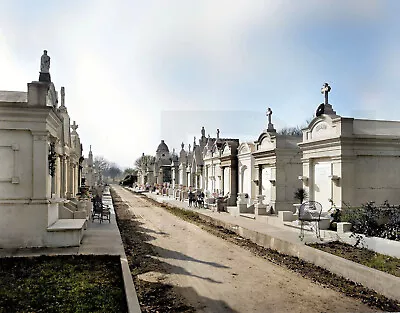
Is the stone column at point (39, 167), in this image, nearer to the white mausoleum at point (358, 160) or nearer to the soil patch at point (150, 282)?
the soil patch at point (150, 282)

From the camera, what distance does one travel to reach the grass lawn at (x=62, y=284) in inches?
214

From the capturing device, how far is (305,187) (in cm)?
1479

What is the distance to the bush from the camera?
10.4m

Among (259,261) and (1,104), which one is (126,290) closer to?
(259,261)

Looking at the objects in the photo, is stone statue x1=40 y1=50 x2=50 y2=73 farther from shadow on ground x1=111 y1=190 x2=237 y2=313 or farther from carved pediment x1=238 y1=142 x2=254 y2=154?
carved pediment x1=238 y1=142 x2=254 y2=154

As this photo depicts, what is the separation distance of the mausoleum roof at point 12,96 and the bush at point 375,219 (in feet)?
30.8

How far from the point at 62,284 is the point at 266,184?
13.6 metres

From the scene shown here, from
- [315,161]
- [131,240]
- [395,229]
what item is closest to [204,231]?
[131,240]

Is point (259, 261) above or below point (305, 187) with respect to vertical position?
below

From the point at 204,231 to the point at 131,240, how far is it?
3294mm

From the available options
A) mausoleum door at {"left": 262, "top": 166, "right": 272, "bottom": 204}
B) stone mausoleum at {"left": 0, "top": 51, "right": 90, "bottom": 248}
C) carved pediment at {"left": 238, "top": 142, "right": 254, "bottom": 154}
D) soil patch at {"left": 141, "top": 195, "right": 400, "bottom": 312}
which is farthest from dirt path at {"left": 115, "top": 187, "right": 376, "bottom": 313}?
carved pediment at {"left": 238, "top": 142, "right": 254, "bottom": 154}

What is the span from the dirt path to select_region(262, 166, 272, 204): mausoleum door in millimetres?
7214

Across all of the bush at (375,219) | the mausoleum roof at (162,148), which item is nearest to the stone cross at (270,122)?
the bush at (375,219)

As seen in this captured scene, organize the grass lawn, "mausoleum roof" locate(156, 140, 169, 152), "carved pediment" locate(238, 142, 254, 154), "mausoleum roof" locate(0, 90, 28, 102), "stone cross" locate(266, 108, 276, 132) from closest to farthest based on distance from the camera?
1. the grass lawn
2. "mausoleum roof" locate(0, 90, 28, 102)
3. "stone cross" locate(266, 108, 276, 132)
4. "carved pediment" locate(238, 142, 254, 154)
5. "mausoleum roof" locate(156, 140, 169, 152)
